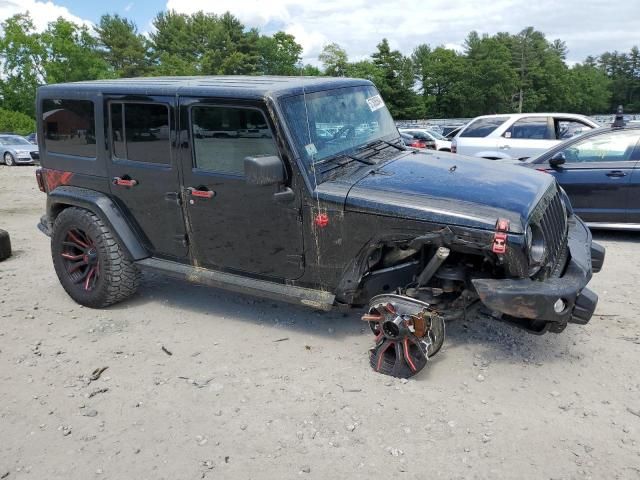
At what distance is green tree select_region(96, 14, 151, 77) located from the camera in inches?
2584

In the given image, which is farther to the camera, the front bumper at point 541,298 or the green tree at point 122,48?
the green tree at point 122,48

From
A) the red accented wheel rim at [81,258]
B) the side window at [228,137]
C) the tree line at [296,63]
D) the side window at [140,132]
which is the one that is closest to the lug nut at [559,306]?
the side window at [228,137]

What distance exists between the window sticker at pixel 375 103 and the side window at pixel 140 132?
5.48 feet

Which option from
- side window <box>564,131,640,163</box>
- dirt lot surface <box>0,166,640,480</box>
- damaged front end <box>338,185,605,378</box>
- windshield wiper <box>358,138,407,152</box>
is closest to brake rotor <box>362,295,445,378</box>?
damaged front end <box>338,185,605,378</box>

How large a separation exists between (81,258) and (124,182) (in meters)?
0.94

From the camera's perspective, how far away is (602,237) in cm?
721

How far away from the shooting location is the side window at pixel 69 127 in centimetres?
473

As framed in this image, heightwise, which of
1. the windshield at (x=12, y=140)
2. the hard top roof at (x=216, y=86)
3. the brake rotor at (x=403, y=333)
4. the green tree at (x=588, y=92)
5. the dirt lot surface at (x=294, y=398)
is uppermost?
the green tree at (x=588, y=92)

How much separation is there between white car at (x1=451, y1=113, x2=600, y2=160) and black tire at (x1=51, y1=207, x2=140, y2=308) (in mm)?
7711

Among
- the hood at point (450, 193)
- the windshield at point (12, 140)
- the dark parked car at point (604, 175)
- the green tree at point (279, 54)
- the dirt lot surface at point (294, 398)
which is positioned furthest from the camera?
the green tree at point (279, 54)

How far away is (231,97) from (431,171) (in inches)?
60.0

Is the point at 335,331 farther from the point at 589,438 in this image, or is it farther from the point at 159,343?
the point at 589,438

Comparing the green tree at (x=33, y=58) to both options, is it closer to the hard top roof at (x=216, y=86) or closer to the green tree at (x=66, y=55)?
the green tree at (x=66, y=55)

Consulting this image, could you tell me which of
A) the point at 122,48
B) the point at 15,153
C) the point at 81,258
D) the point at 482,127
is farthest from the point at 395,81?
the point at 81,258
